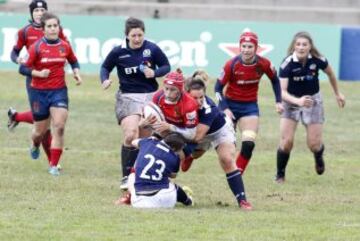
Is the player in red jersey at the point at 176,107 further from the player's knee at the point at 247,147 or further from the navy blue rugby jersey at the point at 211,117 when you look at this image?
the player's knee at the point at 247,147

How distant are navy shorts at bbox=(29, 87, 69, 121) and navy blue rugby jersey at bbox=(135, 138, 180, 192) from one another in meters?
2.92

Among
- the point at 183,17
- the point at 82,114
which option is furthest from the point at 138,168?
the point at 183,17

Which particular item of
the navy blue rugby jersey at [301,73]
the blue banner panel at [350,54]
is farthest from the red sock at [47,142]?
the blue banner panel at [350,54]

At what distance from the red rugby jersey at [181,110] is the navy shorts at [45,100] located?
9.62ft

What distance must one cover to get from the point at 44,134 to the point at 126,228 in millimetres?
4946

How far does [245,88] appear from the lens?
1368 centimetres

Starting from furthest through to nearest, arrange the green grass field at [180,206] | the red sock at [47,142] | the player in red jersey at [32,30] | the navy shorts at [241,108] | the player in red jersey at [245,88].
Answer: the red sock at [47,142] < the player in red jersey at [32,30] < the navy shorts at [241,108] < the player in red jersey at [245,88] < the green grass field at [180,206]

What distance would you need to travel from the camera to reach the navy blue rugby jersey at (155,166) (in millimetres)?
11367

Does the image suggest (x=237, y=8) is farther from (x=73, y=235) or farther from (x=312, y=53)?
(x=73, y=235)

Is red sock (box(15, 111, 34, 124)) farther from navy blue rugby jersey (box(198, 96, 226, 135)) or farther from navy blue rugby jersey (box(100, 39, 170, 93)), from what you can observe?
navy blue rugby jersey (box(198, 96, 226, 135))

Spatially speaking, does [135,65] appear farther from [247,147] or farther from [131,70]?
[247,147]

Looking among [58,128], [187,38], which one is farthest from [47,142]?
[187,38]

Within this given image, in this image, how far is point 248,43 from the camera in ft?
42.9

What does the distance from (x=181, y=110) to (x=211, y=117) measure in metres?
0.41
